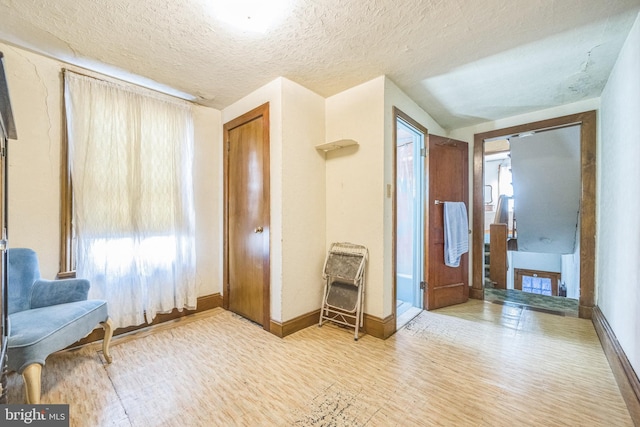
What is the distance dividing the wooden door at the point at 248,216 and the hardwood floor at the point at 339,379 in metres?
0.40

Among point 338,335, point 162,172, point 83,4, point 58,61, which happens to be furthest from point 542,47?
point 58,61

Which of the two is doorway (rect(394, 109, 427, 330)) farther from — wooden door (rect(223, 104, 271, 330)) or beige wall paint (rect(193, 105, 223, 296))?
beige wall paint (rect(193, 105, 223, 296))

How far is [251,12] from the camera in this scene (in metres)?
1.45

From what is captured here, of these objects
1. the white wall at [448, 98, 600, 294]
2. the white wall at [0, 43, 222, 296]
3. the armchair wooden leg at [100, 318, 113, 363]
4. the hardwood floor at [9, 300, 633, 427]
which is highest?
the white wall at [448, 98, 600, 294]

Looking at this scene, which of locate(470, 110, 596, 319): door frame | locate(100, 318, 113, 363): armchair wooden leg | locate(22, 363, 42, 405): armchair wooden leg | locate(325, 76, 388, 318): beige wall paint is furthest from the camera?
locate(470, 110, 596, 319): door frame

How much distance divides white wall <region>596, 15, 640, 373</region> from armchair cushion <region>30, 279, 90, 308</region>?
353cm

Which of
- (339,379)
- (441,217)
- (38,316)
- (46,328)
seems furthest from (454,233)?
(38,316)

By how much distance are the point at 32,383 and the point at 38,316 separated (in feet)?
1.34

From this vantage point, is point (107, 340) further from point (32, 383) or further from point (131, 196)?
point (131, 196)

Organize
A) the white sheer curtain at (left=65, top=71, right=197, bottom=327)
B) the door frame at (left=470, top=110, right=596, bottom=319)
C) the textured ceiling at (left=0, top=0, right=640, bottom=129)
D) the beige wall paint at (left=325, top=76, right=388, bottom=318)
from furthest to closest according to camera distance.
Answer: the door frame at (left=470, top=110, right=596, bottom=319), the beige wall paint at (left=325, top=76, right=388, bottom=318), the white sheer curtain at (left=65, top=71, right=197, bottom=327), the textured ceiling at (left=0, top=0, right=640, bottom=129)

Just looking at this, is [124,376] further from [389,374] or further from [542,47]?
[542,47]

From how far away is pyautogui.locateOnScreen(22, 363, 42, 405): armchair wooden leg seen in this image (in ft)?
4.00

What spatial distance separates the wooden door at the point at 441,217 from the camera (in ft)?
9.46

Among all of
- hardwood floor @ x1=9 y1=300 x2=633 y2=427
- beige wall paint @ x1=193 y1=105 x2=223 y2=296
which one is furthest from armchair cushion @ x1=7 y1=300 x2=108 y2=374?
beige wall paint @ x1=193 y1=105 x2=223 y2=296
